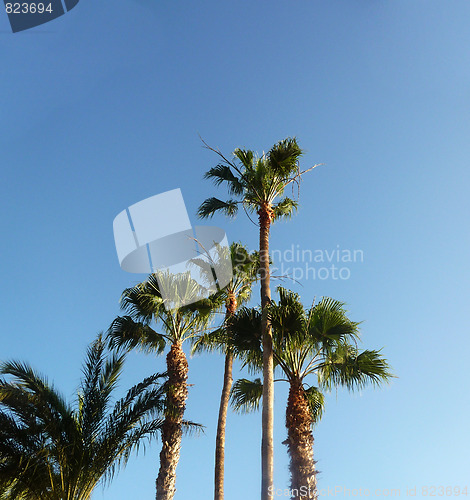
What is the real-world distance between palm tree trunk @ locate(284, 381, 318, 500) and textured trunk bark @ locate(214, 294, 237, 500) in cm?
299

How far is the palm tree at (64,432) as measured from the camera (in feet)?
32.2

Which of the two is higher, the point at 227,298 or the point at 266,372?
the point at 227,298

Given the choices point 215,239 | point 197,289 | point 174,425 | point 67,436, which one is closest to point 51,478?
point 67,436

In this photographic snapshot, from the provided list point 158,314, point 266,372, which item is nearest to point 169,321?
point 158,314

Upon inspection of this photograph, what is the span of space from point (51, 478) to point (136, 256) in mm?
6150

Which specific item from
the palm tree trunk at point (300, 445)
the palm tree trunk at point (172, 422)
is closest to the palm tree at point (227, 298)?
the palm tree trunk at point (172, 422)

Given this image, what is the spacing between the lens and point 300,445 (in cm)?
954

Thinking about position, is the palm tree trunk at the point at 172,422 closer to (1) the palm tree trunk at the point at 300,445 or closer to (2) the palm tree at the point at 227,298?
(2) the palm tree at the point at 227,298

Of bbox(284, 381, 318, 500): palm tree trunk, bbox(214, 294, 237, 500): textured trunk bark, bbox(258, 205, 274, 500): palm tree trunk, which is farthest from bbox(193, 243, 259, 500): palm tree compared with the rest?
bbox(284, 381, 318, 500): palm tree trunk

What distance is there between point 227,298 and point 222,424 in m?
3.81

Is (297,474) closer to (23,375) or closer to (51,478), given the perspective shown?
(51,478)

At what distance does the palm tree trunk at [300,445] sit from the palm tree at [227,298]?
3.71m

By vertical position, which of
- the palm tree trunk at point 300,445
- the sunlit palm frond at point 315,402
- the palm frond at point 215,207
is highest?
the palm frond at point 215,207

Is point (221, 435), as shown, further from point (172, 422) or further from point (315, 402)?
point (315, 402)
